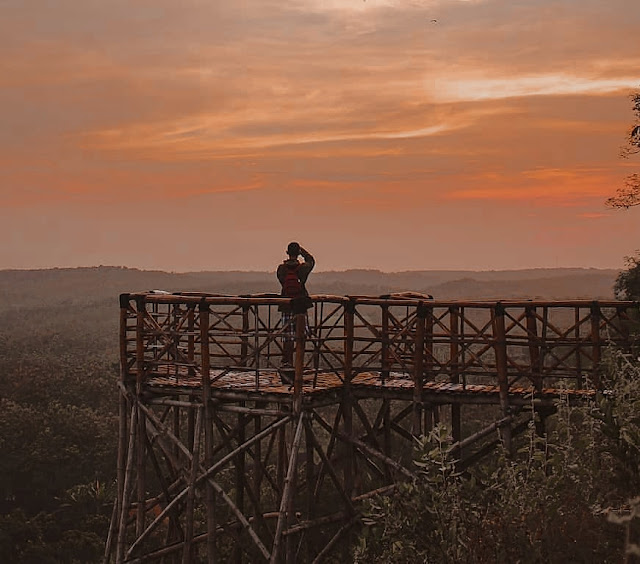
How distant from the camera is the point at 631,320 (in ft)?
41.8

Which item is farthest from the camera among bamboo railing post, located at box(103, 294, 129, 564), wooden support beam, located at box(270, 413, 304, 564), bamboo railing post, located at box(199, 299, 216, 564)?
bamboo railing post, located at box(103, 294, 129, 564)

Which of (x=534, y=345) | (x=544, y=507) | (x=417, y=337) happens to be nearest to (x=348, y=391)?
(x=417, y=337)

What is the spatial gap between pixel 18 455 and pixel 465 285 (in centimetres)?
15368

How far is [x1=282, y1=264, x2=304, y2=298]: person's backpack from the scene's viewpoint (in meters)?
15.3

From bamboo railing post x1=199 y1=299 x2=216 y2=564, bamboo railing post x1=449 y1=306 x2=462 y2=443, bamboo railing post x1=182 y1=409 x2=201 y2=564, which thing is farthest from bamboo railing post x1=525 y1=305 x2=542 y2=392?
bamboo railing post x1=182 y1=409 x2=201 y2=564

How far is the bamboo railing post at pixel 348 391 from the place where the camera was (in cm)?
1454

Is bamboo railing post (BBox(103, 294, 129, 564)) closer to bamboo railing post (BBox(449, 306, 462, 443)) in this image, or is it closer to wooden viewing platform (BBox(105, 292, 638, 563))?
wooden viewing platform (BBox(105, 292, 638, 563))

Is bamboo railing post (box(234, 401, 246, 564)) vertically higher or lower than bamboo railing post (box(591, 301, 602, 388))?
lower

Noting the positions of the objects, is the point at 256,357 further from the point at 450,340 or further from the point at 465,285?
the point at 465,285

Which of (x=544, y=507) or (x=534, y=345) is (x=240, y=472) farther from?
(x=544, y=507)

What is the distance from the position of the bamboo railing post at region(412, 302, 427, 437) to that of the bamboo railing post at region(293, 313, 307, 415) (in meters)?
1.87

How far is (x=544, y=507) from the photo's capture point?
29.1 feet

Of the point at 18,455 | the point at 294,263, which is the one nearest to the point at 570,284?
the point at 18,455

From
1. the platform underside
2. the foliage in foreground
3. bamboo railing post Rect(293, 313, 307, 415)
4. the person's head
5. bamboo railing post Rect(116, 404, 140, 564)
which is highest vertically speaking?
the person's head
